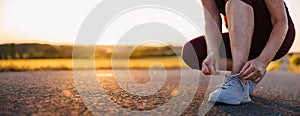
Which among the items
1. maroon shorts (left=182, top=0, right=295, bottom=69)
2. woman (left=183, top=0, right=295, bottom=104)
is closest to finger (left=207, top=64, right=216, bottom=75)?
woman (left=183, top=0, right=295, bottom=104)

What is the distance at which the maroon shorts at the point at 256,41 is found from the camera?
2582mm

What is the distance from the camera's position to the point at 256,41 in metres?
2.76

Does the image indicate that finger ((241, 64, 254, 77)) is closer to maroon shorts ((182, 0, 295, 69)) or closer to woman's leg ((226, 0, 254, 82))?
woman's leg ((226, 0, 254, 82))

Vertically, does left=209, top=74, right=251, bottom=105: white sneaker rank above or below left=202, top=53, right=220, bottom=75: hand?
below

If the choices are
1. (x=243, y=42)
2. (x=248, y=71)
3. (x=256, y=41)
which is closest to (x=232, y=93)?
(x=248, y=71)

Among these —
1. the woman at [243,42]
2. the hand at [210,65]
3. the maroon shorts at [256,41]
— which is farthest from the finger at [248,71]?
the maroon shorts at [256,41]

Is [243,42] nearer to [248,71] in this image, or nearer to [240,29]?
[240,29]

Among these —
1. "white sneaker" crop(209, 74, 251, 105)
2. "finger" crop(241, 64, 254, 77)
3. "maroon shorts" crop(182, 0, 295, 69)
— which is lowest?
"white sneaker" crop(209, 74, 251, 105)

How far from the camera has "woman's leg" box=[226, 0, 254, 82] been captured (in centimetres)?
227

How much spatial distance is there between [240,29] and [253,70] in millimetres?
255

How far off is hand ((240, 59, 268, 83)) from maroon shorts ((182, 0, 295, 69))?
0.37 meters

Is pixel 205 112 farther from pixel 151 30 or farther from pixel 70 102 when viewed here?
pixel 151 30

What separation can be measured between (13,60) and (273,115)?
496 centimetres

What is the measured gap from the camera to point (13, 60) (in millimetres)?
6129
